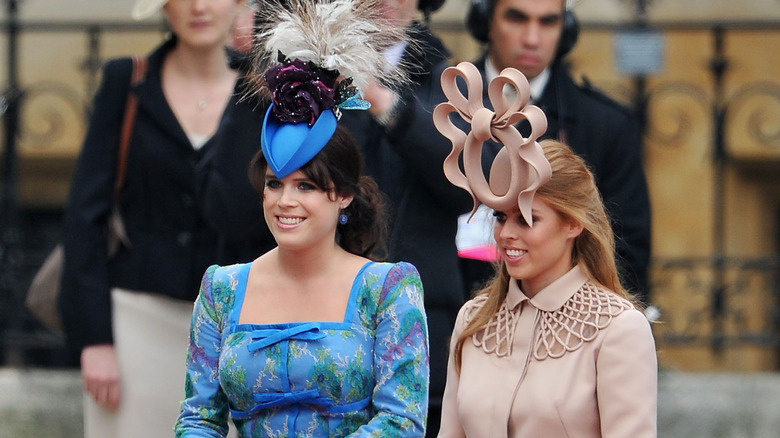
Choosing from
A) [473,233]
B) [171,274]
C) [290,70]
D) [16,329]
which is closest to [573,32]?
[473,233]

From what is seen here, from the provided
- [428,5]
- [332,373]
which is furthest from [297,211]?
[428,5]

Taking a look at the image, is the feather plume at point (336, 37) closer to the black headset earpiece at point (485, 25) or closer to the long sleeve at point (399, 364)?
the long sleeve at point (399, 364)

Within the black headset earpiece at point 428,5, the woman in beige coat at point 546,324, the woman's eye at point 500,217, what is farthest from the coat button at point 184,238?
the woman's eye at point 500,217

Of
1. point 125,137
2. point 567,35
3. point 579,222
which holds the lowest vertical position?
point 125,137

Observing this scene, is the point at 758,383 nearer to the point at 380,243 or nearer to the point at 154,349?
the point at 154,349

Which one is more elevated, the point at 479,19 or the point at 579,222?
the point at 479,19

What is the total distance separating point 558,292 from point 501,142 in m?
0.34

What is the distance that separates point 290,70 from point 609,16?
518 centimetres

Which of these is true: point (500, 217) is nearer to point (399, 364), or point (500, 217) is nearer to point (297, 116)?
point (399, 364)

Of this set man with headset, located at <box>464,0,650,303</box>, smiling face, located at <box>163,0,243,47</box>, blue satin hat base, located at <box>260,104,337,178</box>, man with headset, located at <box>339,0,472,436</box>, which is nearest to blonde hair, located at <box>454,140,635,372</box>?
blue satin hat base, located at <box>260,104,337,178</box>

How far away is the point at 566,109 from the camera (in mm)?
4746

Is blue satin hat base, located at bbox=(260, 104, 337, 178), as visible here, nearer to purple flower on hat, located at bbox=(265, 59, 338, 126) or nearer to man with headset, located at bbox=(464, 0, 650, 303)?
purple flower on hat, located at bbox=(265, 59, 338, 126)

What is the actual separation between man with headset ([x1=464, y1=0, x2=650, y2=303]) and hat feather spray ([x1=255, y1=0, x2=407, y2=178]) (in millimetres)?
1411

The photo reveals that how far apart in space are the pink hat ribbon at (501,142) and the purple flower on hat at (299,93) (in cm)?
28
